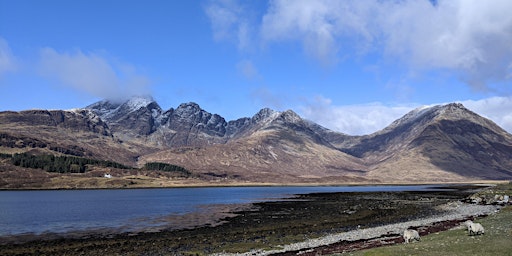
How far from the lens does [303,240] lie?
2399 inches

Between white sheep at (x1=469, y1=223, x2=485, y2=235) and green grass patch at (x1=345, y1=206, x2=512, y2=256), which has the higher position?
white sheep at (x1=469, y1=223, x2=485, y2=235)

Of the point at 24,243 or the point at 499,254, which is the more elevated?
the point at 499,254

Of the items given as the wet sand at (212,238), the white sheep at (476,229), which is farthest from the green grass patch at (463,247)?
the wet sand at (212,238)

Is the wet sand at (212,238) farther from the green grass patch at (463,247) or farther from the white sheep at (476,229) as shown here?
the white sheep at (476,229)

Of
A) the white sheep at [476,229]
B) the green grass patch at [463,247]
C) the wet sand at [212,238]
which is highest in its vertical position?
the white sheep at [476,229]

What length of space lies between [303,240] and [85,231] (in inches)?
1757

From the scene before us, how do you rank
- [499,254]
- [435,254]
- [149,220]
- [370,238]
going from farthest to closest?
[149,220] < [370,238] < [435,254] < [499,254]

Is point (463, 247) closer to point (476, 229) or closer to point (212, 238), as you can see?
point (476, 229)

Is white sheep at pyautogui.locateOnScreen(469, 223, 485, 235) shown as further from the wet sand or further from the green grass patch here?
the wet sand

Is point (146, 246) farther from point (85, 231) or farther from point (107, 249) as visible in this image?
point (85, 231)

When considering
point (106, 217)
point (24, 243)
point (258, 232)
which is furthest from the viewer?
point (106, 217)

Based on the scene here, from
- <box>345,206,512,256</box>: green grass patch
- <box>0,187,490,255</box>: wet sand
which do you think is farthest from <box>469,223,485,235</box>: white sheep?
<box>0,187,490,255</box>: wet sand

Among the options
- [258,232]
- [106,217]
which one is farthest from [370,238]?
[106,217]

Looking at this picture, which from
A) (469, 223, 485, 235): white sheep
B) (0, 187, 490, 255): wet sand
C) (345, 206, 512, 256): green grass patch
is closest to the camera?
(345, 206, 512, 256): green grass patch
